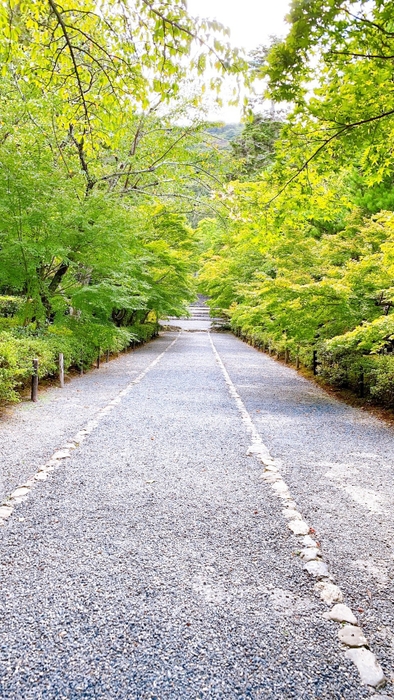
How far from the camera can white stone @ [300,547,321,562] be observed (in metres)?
2.94

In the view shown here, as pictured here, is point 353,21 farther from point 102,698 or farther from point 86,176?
point 86,176

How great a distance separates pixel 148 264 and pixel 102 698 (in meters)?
19.2

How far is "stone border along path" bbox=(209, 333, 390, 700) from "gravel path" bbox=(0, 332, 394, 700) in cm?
5

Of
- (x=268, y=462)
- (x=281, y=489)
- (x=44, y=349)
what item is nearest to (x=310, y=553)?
(x=281, y=489)

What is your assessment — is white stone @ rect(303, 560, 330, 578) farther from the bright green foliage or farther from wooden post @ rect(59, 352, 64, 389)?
wooden post @ rect(59, 352, 64, 389)

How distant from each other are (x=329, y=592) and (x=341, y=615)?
0.66ft

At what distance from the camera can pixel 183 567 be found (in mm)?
2799

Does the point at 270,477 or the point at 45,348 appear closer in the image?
the point at 270,477

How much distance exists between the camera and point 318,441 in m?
6.16

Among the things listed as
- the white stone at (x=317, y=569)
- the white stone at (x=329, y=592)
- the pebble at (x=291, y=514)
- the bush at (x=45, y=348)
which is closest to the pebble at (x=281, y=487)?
the pebble at (x=291, y=514)

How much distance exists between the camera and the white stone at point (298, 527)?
10.9ft

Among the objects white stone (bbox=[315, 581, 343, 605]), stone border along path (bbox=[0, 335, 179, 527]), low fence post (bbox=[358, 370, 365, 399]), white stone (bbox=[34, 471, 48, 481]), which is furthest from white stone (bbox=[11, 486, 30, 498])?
low fence post (bbox=[358, 370, 365, 399])

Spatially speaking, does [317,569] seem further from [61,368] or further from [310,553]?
[61,368]

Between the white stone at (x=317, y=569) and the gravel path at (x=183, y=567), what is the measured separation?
60 mm
